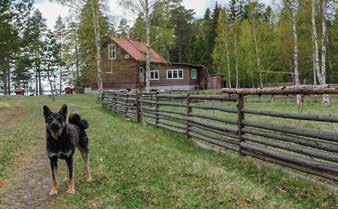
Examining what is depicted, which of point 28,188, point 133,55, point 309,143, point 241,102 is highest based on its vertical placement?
point 133,55

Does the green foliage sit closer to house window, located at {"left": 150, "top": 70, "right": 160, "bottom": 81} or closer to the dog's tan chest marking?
house window, located at {"left": 150, "top": 70, "right": 160, "bottom": 81}

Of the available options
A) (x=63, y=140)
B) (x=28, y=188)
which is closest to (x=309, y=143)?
(x=63, y=140)

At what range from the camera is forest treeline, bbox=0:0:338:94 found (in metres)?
31.1

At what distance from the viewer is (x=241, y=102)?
9.54 meters

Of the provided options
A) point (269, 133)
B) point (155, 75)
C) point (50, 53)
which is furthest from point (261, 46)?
point (269, 133)

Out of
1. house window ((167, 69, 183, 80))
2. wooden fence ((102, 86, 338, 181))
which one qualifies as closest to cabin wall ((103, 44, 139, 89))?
house window ((167, 69, 183, 80))

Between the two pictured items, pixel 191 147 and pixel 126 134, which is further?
pixel 126 134

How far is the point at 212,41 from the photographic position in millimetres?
70562

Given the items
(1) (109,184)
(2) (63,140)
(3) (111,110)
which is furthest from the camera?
(3) (111,110)

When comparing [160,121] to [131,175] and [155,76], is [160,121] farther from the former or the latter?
[155,76]

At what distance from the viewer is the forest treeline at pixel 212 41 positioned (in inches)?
1224

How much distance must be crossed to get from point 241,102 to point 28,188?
4.91m

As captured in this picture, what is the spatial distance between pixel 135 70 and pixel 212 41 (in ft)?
73.8

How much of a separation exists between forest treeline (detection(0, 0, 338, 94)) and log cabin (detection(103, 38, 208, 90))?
174 cm
